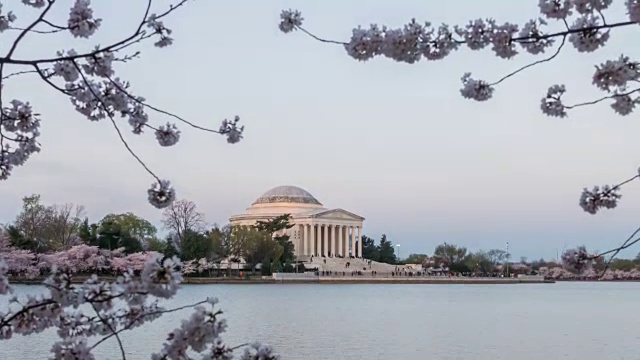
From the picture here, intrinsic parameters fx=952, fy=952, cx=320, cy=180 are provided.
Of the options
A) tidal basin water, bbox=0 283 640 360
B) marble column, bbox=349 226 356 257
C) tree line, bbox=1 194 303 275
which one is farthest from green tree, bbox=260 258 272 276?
tidal basin water, bbox=0 283 640 360

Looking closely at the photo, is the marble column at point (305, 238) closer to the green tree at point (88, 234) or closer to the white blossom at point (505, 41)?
the green tree at point (88, 234)

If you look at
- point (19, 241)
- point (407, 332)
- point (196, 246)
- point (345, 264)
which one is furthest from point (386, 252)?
point (407, 332)

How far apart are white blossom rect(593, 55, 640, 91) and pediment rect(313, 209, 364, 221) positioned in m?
95.2

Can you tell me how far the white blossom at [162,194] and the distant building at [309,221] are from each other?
9160 cm

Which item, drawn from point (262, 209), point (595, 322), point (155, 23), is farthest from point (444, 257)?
point (155, 23)

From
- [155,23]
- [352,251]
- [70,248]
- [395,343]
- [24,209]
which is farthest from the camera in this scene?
[352,251]

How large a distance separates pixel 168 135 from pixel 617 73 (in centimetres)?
213

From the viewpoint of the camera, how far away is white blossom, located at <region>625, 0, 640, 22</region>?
346 centimetres

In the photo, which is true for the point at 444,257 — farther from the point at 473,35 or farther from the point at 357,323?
the point at 473,35

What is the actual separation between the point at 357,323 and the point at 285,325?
7.51 feet

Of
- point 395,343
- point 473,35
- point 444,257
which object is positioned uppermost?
point 444,257

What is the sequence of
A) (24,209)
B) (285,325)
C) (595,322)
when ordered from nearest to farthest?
(285,325)
(595,322)
(24,209)

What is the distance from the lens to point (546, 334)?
27.6 m

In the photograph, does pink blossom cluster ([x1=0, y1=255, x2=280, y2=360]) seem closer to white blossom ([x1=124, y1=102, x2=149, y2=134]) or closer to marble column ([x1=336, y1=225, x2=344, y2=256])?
white blossom ([x1=124, y1=102, x2=149, y2=134])
